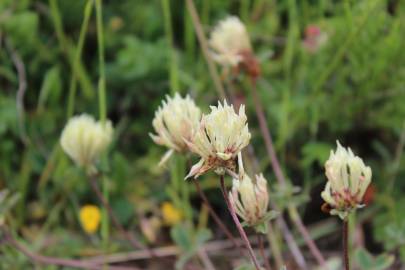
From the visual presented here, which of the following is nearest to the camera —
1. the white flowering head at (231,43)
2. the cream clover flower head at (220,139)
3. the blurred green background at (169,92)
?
the cream clover flower head at (220,139)

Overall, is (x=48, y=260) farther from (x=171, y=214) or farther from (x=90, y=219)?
(x=171, y=214)

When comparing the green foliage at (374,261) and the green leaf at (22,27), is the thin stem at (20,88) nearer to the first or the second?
the green leaf at (22,27)

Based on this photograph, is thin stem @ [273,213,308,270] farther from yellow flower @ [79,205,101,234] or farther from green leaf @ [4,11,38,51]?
green leaf @ [4,11,38,51]

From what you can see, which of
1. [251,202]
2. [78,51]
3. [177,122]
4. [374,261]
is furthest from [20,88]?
[374,261]

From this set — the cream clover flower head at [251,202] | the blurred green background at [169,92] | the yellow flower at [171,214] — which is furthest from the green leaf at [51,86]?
the cream clover flower head at [251,202]

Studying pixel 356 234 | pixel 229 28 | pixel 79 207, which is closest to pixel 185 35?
pixel 229 28

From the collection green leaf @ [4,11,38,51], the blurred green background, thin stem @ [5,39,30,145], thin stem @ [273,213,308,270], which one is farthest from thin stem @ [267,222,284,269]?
green leaf @ [4,11,38,51]

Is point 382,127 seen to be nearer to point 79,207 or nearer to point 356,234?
point 356,234

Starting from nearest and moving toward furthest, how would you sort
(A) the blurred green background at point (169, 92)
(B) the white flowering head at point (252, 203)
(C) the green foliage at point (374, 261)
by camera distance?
(B) the white flowering head at point (252, 203), (C) the green foliage at point (374, 261), (A) the blurred green background at point (169, 92)
